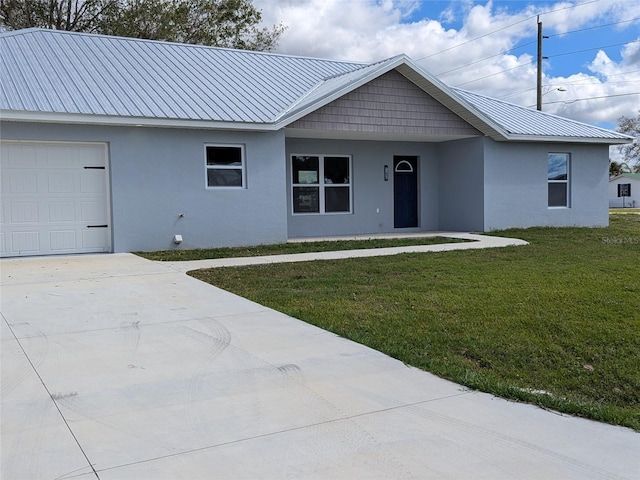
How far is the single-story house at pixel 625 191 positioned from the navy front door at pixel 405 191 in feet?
150

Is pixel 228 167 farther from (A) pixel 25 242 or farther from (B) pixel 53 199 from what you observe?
(A) pixel 25 242

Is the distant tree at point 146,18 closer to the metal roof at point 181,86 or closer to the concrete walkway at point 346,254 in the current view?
the metal roof at point 181,86

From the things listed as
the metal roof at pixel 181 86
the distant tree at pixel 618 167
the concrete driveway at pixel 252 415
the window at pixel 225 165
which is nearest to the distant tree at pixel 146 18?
the metal roof at pixel 181 86

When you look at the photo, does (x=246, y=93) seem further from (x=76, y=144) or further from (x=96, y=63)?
(x=76, y=144)

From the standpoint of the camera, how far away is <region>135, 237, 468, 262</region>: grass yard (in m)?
12.7

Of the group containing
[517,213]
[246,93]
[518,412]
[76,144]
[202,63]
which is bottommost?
[518,412]

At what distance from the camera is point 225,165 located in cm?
1451

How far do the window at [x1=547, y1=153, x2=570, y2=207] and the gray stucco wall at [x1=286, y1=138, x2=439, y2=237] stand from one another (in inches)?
142

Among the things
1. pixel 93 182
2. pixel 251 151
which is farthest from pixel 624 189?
pixel 93 182

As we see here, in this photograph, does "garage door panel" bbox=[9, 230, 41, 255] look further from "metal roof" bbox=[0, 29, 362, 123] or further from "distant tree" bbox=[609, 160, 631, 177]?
"distant tree" bbox=[609, 160, 631, 177]

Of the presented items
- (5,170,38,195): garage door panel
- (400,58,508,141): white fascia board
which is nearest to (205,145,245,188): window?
(5,170,38,195): garage door panel

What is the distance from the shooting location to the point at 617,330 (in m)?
6.33

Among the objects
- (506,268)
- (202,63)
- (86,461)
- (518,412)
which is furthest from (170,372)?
(202,63)

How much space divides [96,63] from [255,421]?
1353 centimetres
